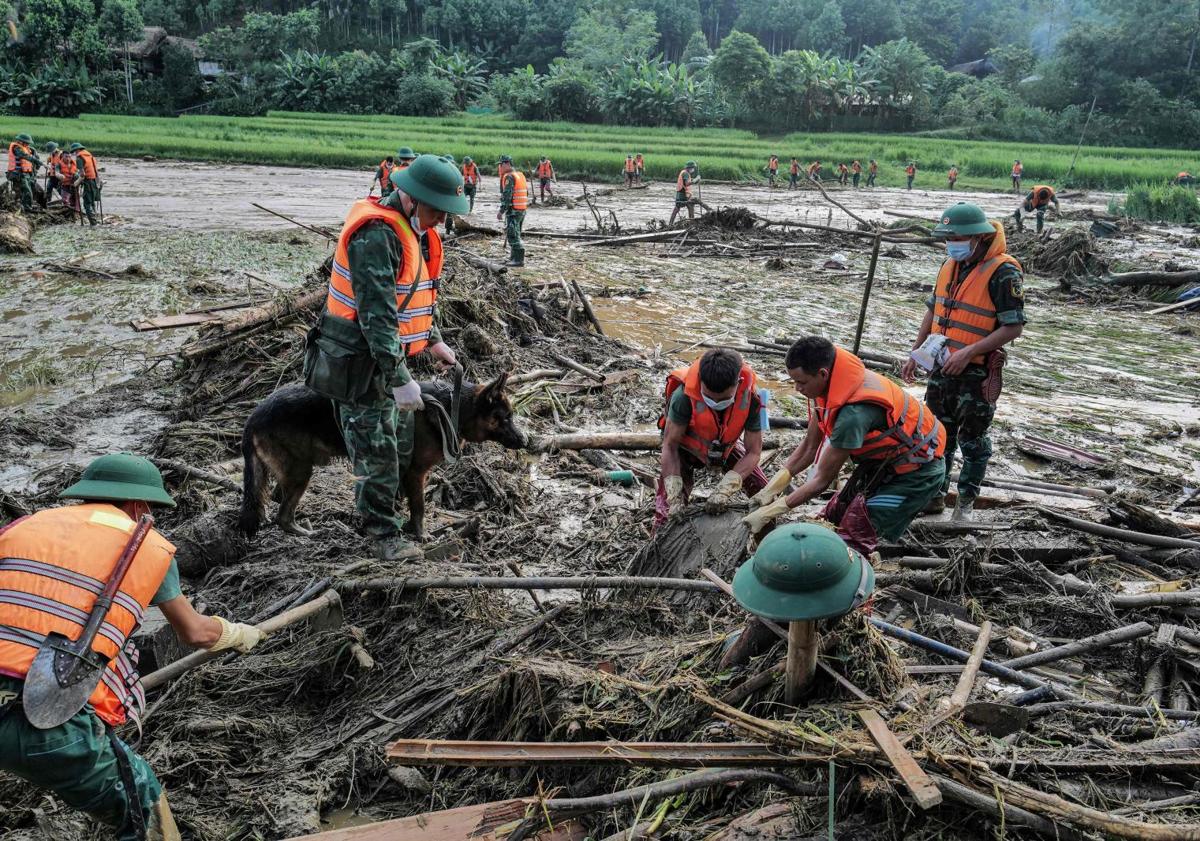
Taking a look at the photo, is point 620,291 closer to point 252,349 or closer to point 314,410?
point 252,349

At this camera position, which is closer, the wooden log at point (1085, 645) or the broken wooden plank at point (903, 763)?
the broken wooden plank at point (903, 763)

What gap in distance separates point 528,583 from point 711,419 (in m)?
1.61

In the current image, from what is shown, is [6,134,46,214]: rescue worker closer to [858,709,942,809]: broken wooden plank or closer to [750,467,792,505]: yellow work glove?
[750,467,792,505]: yellow work glove

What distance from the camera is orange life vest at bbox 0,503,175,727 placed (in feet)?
8.23

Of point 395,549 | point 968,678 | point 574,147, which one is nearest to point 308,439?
point 395,549

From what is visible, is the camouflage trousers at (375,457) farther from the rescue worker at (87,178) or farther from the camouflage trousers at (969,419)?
the rescue worker at (87,178)

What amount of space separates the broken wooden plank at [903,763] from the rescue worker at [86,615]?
90.3 inches

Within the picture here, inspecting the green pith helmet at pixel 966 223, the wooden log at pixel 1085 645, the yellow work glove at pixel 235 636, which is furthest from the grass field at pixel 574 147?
the yellow work glove at pixel 235 636

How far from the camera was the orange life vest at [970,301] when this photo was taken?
18.9 feet

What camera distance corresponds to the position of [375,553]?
5.21 metres

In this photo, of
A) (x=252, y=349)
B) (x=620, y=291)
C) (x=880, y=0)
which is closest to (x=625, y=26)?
(x=880, y=0)

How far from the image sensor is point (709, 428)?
5.12m

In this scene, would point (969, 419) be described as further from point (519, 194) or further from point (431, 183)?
point (519, 194)

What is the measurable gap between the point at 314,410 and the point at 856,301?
1139 cm
